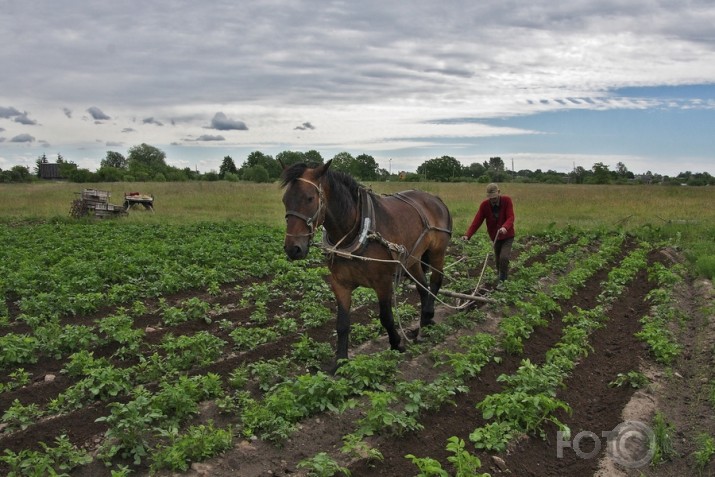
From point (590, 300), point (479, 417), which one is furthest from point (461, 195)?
point (479, 417)

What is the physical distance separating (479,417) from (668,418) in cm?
204

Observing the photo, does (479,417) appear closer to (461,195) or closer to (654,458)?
(654,458)

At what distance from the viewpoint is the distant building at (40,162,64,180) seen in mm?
78125

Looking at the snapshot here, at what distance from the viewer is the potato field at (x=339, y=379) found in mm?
4879

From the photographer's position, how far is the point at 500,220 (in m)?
10.4

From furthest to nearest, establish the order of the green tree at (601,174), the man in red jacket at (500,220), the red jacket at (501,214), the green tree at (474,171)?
the green tree at (474,171) < the green tree at (601,174) < the red jacket at (501,214) < the man in red jacket at (500,220)

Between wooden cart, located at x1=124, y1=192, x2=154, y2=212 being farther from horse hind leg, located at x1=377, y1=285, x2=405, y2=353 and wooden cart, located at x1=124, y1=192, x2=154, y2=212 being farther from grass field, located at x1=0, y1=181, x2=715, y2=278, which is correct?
horse hind leg, located at x1=377, y1=285, x2=405, y2=353

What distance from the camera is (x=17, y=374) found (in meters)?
6.61

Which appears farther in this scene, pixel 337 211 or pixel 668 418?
pixel 337 211

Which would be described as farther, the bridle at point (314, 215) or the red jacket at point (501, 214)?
the red jacket at point (501, 214)

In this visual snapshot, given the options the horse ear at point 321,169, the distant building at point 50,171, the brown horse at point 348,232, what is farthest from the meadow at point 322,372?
the distant building at point 50,171

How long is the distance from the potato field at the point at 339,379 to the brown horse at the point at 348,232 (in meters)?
0.77

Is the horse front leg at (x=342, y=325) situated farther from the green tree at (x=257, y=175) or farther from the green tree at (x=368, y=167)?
the green tree at (x=257, y=175)

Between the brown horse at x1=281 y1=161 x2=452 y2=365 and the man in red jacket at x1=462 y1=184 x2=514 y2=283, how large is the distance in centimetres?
277
